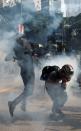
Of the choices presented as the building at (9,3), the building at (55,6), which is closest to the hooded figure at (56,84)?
the building at (9,3)

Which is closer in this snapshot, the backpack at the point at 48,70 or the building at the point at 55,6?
the backpack at the point at 48,70

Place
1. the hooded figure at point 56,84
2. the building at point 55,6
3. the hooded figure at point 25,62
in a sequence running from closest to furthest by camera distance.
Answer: the hooded figure at point 56,84 < the hooded figure at point 25,62 < the building at point 55,6

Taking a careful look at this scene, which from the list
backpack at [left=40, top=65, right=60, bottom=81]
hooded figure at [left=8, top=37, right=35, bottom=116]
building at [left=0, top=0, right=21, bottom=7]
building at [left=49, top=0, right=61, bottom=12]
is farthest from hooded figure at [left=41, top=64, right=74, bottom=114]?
building at [left=49, top=0, right=61, bottom=12]

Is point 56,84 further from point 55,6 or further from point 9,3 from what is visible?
point 55,6

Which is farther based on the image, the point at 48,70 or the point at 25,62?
the point at 25,62

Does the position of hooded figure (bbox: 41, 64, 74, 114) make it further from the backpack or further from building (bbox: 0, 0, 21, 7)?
A: building (bbox: 0, 0, 21, 7)

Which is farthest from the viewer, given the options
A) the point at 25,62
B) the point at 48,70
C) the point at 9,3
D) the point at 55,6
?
the point at 55,6

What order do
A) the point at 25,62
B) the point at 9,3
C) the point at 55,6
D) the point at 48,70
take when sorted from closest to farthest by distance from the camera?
1. the point at 48,70
2. the point at 25,62
3. the point at 9,3
4. the point at 55,6

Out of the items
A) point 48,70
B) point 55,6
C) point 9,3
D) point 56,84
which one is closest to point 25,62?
point 48,70

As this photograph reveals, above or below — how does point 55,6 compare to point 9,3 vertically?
below

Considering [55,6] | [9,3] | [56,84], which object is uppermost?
[9,3]

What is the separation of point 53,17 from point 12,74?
565 centimetres

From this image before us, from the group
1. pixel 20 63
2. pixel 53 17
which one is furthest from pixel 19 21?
pixel 20 63

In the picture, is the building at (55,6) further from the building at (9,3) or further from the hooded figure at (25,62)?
the hooded figure at (25,62)
